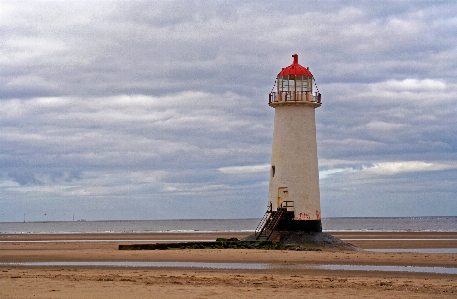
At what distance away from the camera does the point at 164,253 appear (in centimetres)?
2673

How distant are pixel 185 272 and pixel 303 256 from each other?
21.6ft

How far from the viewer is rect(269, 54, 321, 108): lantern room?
2875 centimetres

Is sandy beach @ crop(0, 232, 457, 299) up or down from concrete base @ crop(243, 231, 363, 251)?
down

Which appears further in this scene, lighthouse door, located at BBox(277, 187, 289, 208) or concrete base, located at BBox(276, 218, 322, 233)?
lighthouse door, located at BBox(277, 187, 289, 208)

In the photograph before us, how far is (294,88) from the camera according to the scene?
2897cm

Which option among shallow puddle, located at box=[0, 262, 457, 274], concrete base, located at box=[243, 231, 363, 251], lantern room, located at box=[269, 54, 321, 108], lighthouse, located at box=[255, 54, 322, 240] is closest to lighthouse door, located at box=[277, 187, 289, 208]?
lighthouse, located at box=[255, 54, 322, 240]

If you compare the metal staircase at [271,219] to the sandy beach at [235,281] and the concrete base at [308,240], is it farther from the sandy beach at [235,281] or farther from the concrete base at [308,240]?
the sandy beach at [235,281]

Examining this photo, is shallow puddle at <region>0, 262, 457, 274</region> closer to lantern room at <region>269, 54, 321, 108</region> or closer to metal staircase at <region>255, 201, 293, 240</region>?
metal staircase at <region>255, 201, 293, 240</region>

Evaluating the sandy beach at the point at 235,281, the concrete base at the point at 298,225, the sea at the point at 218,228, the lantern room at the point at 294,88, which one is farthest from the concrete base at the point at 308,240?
the sea at the point at 218,228

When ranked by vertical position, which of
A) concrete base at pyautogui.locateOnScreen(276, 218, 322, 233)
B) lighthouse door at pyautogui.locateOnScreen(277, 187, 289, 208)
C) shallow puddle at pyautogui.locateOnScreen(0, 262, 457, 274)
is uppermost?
lighthouse door at pyautogui.locateOnScreen(277, 187, 289, 208)

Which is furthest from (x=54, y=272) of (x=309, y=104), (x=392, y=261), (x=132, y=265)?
(x=309, y=104)

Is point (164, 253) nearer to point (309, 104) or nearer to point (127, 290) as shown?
point (309, 104)

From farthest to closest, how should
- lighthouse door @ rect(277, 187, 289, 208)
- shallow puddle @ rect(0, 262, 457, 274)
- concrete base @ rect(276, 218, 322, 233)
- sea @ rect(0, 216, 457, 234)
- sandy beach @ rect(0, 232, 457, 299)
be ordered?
sea @ rect(0, 216, 457, 234) < lighthouse door @ rect(277, 187, 289, 208) < concrete base @ rect(276, 218, 322, 233) < shallow puddle @ rect(0, 262, 457, 274) < sandy beach @ rect(0, 232, 457, 299)

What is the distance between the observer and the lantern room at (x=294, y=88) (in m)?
28.8
